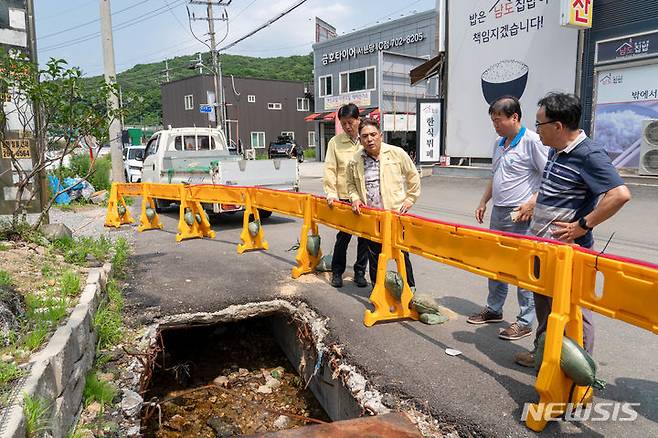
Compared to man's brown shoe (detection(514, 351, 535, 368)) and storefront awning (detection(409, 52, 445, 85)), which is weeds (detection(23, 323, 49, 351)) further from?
storefront awning (detection(409, 52, 445, 85))

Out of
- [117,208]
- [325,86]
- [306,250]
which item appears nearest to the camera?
[306,250]

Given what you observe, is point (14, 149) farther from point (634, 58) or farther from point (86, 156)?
point (634, 58)

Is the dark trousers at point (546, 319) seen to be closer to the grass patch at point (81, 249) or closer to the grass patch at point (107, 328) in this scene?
the grass patch at point (107, 328)

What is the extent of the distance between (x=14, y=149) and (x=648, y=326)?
724 centimetres

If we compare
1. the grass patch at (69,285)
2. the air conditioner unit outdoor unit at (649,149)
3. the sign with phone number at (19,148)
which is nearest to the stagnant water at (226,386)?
the grass patch at (69,285)

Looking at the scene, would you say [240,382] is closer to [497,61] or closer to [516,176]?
[516,176]

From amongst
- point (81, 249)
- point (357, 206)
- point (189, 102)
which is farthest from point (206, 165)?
point (189, 102)

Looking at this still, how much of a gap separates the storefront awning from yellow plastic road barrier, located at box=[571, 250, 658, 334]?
16.7m

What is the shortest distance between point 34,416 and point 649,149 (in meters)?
13.3

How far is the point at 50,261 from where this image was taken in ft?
16.4

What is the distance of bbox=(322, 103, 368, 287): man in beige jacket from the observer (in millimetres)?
4773

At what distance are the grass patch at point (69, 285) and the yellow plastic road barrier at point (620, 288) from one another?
3811mm

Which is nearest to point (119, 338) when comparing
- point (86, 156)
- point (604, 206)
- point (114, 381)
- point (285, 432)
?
point (114, 381)

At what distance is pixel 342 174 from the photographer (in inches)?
197
